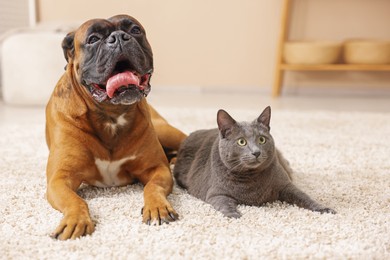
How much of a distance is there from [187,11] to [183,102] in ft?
4.29

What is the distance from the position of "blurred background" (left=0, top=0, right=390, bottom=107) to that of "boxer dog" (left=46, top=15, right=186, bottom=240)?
11.3 ft

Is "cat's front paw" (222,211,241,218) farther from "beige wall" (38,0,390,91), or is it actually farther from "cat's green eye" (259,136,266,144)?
"beige wall" (38,0,390,91)

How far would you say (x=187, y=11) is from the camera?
5039 millimetres

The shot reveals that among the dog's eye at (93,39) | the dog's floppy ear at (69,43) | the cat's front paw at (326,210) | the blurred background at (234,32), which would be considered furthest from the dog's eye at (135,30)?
the blurred background at (234,32)

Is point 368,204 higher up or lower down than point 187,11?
lower down

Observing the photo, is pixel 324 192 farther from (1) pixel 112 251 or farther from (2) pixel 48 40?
(2) pixel 48 40

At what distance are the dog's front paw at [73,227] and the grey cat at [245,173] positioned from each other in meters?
0.42

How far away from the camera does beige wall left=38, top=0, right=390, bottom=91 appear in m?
4.81

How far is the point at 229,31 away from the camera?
5.04 meters

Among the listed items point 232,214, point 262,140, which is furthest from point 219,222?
point 262,140

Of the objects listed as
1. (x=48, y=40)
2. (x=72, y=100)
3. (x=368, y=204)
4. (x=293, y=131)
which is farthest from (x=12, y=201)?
(x=48, y=40)

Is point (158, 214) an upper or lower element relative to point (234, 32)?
lower

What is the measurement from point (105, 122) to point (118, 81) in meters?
0.21

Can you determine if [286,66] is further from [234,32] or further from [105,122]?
[105,122]
